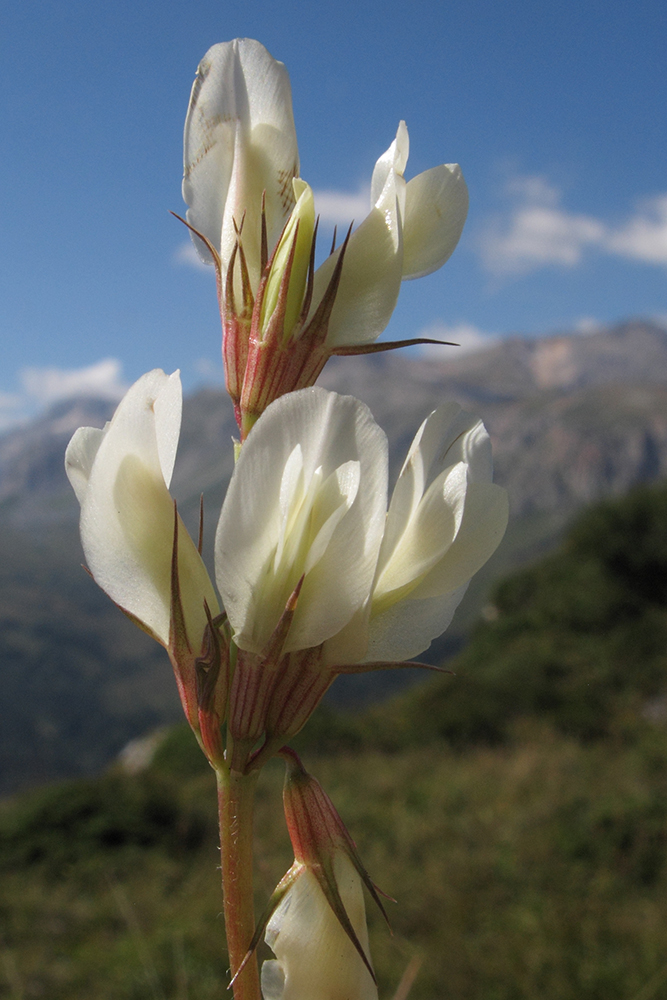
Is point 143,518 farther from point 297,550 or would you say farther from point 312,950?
point 312,950

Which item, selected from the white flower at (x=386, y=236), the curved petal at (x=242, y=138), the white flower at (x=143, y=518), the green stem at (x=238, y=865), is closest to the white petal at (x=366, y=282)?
the white flower at (x=386, y=236)

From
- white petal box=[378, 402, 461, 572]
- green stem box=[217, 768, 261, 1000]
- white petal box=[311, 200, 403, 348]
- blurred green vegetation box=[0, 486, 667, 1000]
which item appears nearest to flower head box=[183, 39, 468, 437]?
white petal box=[311, 200, 403, 348]

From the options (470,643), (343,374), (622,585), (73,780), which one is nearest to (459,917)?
(73,780)

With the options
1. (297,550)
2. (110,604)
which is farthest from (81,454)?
(110,604)

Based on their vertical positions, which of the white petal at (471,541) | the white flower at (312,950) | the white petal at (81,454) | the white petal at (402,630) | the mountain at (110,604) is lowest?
the white flower at (312,950)

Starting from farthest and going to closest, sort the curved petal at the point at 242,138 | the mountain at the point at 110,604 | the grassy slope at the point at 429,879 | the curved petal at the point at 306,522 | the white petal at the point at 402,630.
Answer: the mountain at the point at 110,604, the grassy slope at the point at 429,879, the curved petal at the point at 242,138, the white petal at the point at 402,630, the curved petal at the point at 306,522

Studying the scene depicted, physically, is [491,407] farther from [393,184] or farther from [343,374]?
[393,184]

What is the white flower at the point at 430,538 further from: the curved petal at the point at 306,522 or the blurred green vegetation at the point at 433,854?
the blurred green vegetation at the point at 433,854
